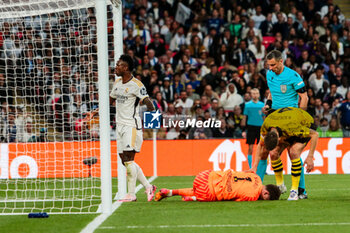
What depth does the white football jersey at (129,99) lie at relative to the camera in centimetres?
895

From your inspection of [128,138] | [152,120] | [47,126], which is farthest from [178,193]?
[47,126]

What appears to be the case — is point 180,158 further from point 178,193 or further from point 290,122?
point 290,122

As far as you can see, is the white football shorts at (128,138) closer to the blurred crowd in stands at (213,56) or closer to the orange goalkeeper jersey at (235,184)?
the orange goalkeeper jersey at (235,184)

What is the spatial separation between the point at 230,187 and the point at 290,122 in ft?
3.98

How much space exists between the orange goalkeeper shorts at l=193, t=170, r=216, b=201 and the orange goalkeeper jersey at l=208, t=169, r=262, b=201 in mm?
53

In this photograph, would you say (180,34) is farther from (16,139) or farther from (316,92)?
(16,139)

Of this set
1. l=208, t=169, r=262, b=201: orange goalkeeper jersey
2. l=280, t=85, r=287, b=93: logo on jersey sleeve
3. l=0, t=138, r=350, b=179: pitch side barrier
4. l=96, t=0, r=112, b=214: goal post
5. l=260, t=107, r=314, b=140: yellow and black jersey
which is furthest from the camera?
l=0, t=138, r=350, b=179: pitch side barrier

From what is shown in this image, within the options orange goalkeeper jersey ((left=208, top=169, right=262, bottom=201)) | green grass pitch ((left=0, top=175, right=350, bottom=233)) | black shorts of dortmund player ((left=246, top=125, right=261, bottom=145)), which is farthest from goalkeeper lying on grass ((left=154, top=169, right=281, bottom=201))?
black shorts of dortmund player ((left=246, top=125, right=261, bottom=145))

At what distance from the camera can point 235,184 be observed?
8305 mm

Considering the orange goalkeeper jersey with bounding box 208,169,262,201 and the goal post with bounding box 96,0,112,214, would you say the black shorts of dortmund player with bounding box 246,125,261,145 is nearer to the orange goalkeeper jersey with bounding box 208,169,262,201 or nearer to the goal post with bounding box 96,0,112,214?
the orange goalkeeper jersey with bounding box 208,169,262,201

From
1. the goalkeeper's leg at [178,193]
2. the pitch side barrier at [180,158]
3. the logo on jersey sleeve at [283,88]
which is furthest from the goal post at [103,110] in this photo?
the pitch side barrier at [180,158]

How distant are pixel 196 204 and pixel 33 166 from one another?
25.7ft

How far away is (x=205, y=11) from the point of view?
21547 millimetres

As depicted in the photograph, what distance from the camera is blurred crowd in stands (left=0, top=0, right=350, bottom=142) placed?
16047mm
